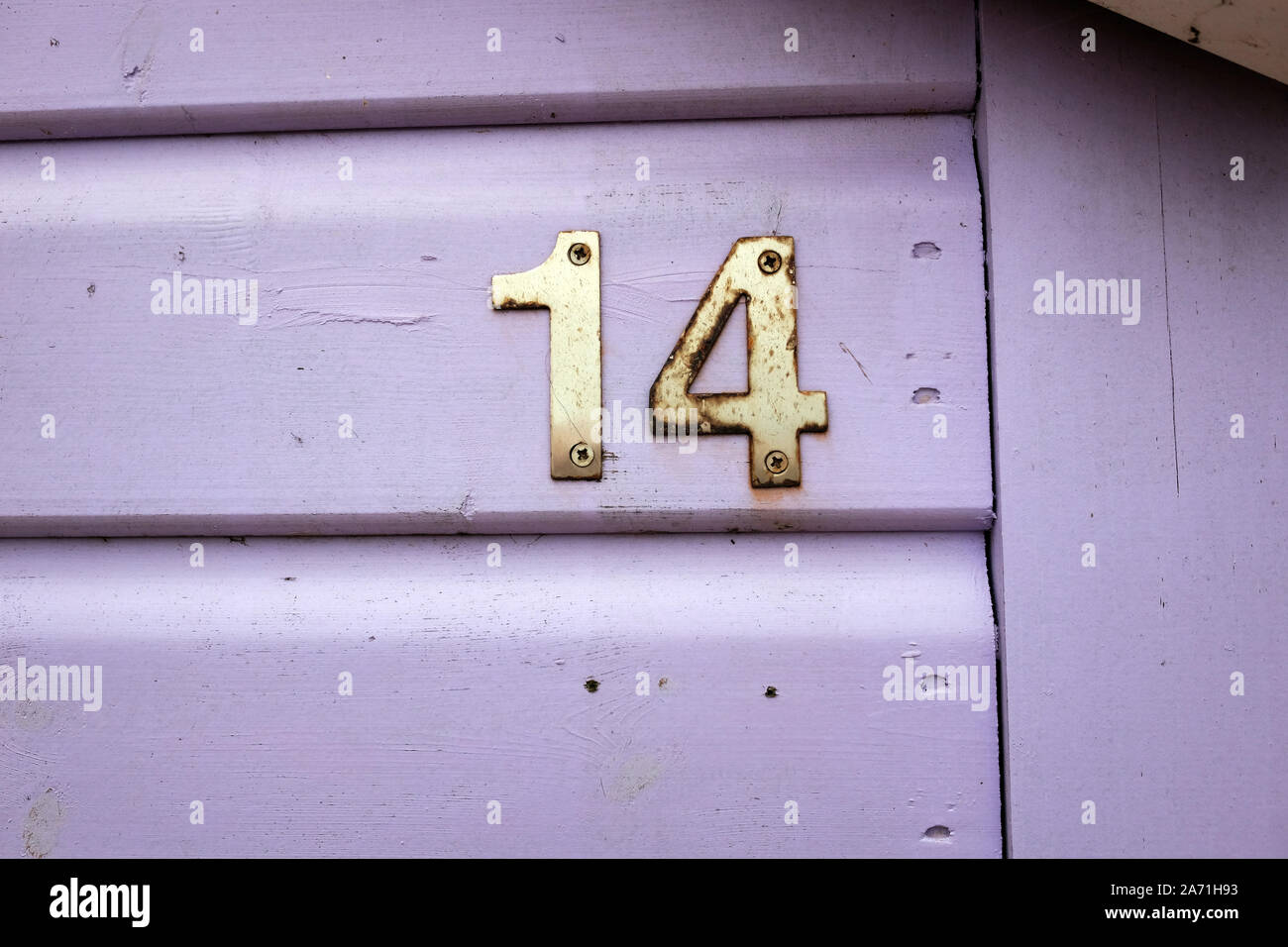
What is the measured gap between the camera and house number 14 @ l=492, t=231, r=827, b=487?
0.89 metres

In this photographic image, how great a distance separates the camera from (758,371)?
2.93 ft

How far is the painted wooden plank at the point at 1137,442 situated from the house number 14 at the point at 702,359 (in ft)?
0.75

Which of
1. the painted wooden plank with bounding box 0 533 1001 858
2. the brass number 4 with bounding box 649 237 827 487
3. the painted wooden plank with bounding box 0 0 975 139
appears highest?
the painted wooden plank with bounding box 0 0 975 139

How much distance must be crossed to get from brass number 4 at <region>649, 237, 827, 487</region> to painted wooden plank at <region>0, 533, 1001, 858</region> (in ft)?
0.37

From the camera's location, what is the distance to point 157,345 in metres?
0.93

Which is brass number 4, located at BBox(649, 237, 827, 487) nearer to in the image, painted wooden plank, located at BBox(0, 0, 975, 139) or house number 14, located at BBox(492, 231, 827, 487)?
house number 14, located at BBox(492, 231, 827, 487)

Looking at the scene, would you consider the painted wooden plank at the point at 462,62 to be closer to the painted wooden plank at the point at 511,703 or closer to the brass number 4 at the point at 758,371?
the brass number 4 at the point at 758,371

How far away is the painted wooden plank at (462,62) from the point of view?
35.7 inches

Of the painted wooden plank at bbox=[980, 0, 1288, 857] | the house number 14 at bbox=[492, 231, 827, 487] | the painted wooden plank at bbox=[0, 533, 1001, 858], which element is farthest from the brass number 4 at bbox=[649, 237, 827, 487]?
the painted wooden plank at bbox=[980, 0, 1288, 857]

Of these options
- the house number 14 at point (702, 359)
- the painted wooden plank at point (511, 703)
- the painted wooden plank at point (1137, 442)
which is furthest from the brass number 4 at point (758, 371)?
the painted wooden plank at point (1137, 442)

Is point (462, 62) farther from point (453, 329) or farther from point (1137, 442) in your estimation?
point (1137, 442)

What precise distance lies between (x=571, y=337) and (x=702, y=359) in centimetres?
15

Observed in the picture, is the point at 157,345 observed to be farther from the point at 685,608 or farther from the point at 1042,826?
the point at 1042,826
